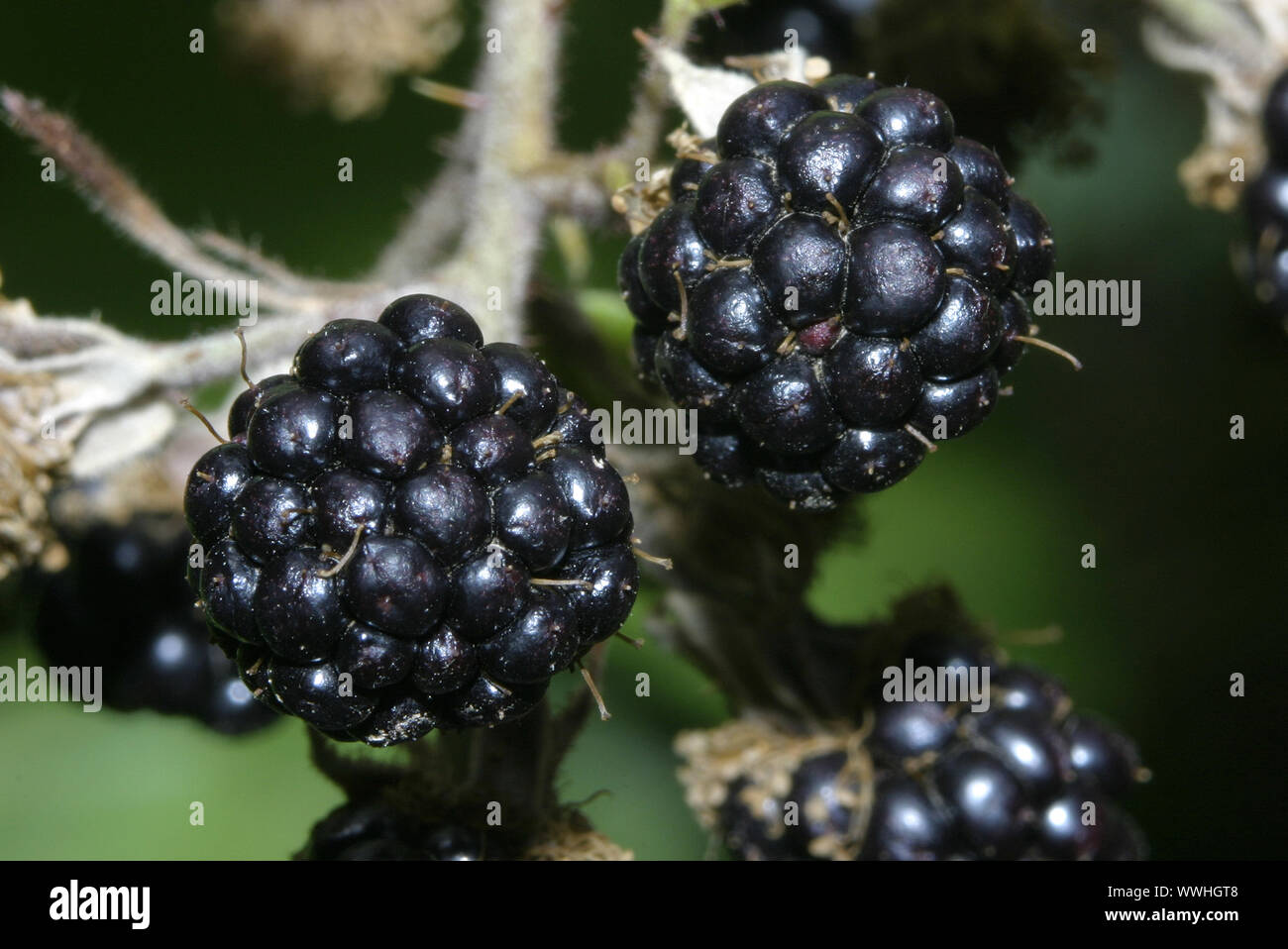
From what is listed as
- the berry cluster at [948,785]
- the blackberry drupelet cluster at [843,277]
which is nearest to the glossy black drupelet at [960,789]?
the berry cluster at [948,785]

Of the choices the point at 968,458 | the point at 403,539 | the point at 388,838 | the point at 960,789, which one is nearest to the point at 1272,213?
the point at 968,458

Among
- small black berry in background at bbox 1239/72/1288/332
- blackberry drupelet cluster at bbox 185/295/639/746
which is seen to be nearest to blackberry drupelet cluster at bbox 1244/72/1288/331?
small black berry in background at bbox 1239/72/1288/332

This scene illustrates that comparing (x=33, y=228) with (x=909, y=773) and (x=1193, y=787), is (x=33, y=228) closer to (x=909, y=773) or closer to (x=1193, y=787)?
(x=909, y=773)

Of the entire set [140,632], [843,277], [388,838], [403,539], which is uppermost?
[843,277]

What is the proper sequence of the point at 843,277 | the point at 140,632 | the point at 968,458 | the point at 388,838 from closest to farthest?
the point at 843,277, the point at 388,838, the point at 140,632, the point at 968,458

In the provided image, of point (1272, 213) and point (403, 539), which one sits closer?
point (403, 539)

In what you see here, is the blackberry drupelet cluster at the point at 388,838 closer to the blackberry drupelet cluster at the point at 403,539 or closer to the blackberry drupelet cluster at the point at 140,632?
the blackberry drupelet cluster at the point at 403,539

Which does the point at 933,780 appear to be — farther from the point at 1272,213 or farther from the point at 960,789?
the point at 1272,213
